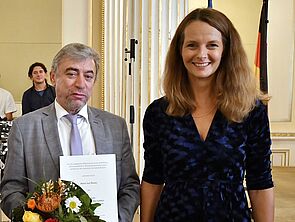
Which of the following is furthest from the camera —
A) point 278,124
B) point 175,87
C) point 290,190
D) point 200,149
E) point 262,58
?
point 278,124

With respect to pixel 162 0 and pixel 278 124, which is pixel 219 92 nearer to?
pixel 162 0

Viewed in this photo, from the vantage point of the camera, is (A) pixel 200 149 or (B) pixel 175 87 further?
(B) pixel 175 87

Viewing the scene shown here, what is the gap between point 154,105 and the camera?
1.77 metres

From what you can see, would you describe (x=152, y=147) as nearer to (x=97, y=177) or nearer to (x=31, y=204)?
(x=97, y=177)

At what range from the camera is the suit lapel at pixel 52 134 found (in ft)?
5.74

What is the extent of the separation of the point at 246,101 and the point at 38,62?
4.42 metres

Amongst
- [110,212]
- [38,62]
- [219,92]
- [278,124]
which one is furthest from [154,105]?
[278,124]

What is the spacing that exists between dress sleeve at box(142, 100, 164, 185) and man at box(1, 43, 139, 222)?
0.08 m

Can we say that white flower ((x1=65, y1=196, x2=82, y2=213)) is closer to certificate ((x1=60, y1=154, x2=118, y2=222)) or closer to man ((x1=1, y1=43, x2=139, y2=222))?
certificate ((x1=60, y1=154, x2=118, y2=222))

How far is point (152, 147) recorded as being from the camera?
68.9 inches

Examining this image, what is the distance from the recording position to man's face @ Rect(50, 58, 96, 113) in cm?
171

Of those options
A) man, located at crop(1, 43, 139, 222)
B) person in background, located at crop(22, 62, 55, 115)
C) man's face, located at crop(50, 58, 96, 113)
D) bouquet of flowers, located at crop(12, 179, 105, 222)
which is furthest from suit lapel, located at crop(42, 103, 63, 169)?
person in background, located at crop(22, 62, 55, 115)

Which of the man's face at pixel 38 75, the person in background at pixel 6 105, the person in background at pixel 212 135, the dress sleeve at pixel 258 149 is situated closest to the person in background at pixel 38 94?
the man's face at pixel 38 75

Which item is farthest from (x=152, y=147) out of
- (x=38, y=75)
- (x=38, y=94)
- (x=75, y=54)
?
(x=38, y=75)
